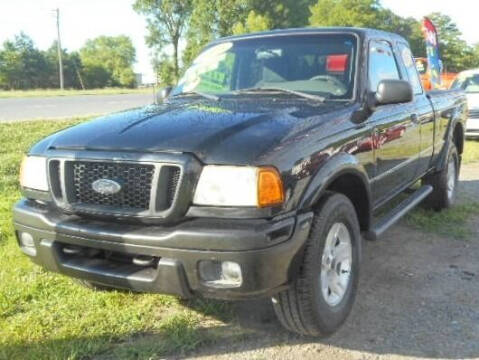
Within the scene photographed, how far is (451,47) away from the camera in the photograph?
61188 millimetres

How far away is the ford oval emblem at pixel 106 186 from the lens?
8.83ft

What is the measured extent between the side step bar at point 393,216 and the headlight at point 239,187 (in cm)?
126

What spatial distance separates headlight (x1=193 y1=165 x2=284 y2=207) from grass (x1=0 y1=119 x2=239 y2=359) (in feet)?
3.18

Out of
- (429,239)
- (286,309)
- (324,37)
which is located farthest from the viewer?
(429,239)

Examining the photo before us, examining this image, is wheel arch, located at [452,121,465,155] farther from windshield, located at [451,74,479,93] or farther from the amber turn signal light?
windshield, located at [451,74,479,93]

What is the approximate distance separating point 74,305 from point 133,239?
3.90 feet

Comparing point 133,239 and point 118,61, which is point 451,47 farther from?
point 133,239

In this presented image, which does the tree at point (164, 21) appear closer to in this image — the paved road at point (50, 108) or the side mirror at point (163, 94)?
the paved road at point (50, 108)

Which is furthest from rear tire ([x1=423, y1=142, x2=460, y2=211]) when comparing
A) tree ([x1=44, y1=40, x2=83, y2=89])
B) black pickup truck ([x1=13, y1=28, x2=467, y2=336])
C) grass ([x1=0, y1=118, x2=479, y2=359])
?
tree ([x1=44, y1=40, x2=83, y2=89])

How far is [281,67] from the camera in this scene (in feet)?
13.0

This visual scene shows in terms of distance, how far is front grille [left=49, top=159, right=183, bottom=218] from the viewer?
2.58m

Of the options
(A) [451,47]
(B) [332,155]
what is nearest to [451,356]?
(B) [332,155]

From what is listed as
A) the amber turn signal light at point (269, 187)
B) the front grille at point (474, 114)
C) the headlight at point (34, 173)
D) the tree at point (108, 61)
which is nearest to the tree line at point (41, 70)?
the tree at point (108, 61)

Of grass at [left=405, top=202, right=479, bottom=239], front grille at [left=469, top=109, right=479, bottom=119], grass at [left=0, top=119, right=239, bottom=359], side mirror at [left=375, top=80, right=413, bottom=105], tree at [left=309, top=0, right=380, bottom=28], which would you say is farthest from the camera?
tree at [left=309, top=0, right=380, bottom=28]
